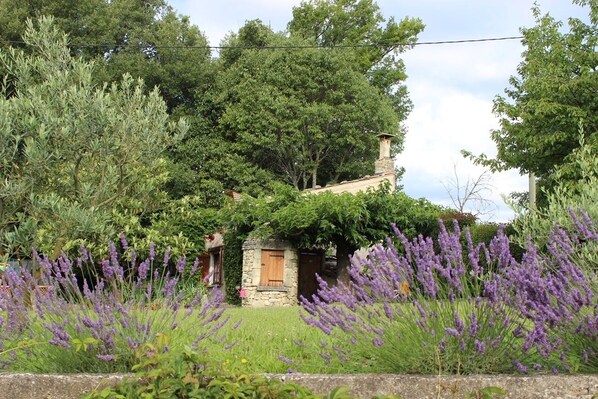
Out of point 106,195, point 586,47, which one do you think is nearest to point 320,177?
point 586,47

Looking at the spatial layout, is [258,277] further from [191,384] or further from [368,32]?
[368,32]

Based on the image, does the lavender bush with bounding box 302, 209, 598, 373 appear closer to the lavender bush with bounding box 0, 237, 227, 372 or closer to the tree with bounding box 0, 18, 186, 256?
the lavender bush with bounding box 0, 237, 227, 372

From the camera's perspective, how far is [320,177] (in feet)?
119

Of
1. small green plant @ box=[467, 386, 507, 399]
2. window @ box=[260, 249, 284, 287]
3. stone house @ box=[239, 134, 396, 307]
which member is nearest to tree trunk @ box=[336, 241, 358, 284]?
stone house @ box=[239, 134, 396, 307]

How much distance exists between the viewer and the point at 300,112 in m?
33.6

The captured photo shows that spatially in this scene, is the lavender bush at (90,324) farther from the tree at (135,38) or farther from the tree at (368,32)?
the tree at (368,32)

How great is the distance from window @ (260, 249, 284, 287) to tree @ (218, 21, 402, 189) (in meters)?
11.3

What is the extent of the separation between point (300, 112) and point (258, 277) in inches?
529

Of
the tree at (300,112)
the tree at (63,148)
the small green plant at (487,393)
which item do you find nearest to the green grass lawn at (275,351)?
the small green plant at (487,393)

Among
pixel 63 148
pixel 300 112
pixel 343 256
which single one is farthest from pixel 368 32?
pixel 63 148

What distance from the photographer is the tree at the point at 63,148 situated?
10242mm

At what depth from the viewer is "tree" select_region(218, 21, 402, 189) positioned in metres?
33.3

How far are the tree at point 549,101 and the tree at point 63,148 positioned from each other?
37.6 ft

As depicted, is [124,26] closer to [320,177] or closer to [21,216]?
[320,177]
